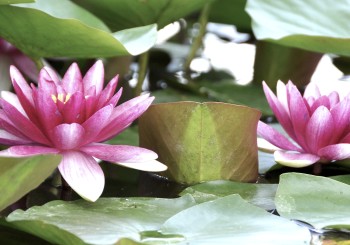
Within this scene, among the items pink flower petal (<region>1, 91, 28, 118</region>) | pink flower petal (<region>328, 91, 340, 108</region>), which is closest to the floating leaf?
pink flower petal (<region>1, 91, 28, 118</region>)

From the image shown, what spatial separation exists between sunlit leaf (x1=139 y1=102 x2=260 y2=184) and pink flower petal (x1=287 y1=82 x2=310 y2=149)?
0.19ft

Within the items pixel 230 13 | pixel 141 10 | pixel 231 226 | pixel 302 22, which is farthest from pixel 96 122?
pixel 230 13

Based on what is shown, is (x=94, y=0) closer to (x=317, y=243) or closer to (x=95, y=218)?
(x=95, y=218)

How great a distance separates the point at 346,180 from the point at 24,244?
20.3 inches

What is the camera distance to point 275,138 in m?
1.11

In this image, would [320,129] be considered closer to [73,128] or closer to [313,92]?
[313,92]

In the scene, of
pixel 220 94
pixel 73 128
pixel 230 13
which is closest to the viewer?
pixel 73 128

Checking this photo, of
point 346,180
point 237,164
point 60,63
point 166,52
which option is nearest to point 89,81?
point 237,164

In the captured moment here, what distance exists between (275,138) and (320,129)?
0.29 ft

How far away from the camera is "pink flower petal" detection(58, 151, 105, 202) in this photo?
0.90 metres

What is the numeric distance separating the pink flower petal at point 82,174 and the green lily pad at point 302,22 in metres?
0.54

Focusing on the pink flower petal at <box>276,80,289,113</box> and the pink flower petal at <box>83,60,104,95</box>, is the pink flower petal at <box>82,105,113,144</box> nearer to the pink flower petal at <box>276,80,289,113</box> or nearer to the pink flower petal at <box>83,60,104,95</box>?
the pink flower petal at <box>83,60,104,95</box>

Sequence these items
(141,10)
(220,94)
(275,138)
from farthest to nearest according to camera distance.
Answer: (220,94), (141,10), (275,138)

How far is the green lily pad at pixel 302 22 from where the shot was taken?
1340 millimetres
